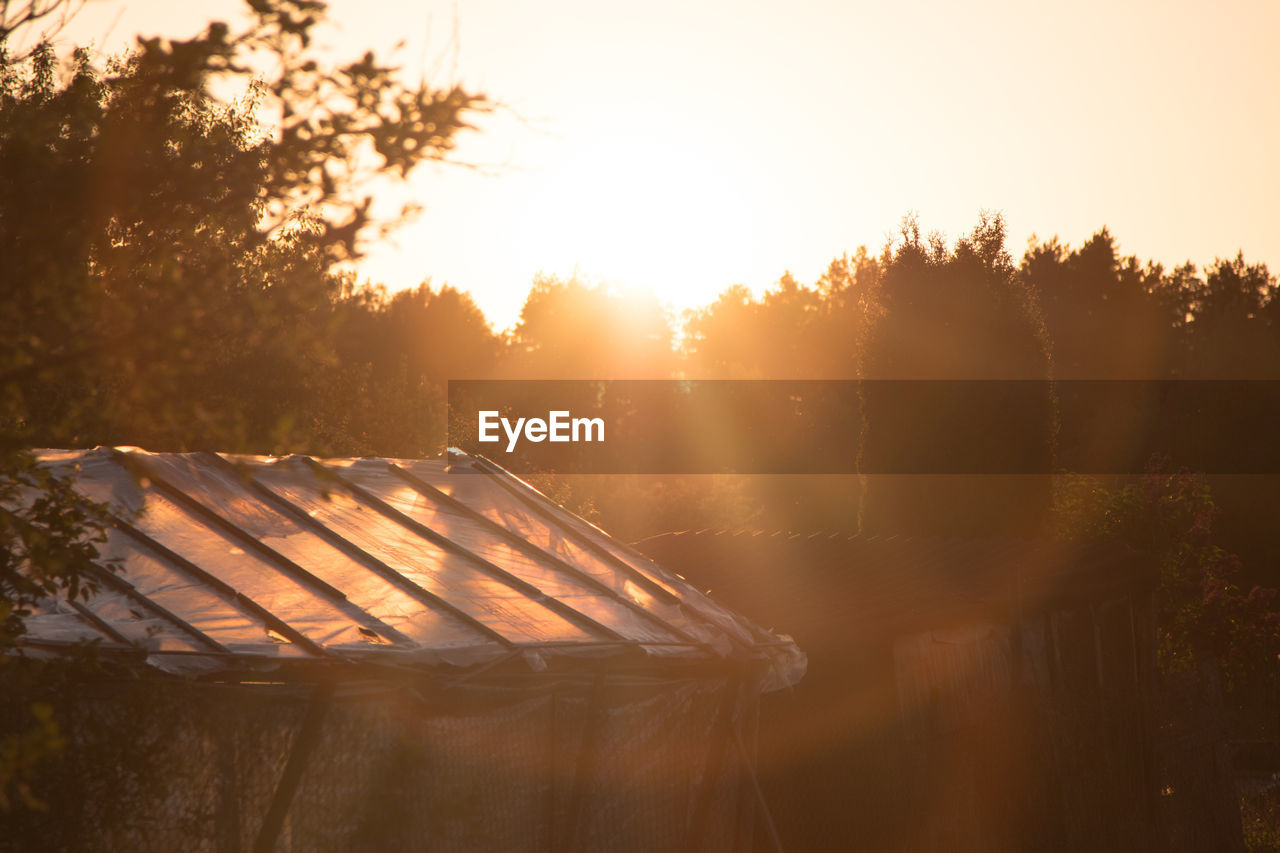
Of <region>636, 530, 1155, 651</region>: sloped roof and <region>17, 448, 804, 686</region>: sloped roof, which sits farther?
<region>636, 530, 1155, 651</region>: sloped roof

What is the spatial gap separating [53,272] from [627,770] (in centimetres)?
537

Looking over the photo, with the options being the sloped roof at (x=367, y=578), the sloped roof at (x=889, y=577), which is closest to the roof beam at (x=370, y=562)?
the sloped roof at (x=367, y=578)

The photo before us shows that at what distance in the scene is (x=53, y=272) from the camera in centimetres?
346

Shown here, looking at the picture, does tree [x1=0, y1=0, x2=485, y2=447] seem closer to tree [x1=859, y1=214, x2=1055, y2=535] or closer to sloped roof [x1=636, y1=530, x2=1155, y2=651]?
sloped roof [x1=636, y1=530, x2=1155, y2=651]

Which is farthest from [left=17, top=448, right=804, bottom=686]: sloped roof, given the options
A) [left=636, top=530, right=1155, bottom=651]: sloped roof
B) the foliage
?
the foliage

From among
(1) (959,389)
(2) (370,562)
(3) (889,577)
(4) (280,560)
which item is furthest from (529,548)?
(1) (959,389)

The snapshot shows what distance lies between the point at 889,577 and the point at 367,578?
6.98 metres

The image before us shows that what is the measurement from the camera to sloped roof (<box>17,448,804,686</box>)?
621 centimetres

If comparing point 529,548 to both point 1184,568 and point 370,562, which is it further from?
point 1184,568

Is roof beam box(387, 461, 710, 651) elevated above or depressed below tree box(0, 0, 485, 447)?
below

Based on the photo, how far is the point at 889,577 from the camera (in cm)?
1264
